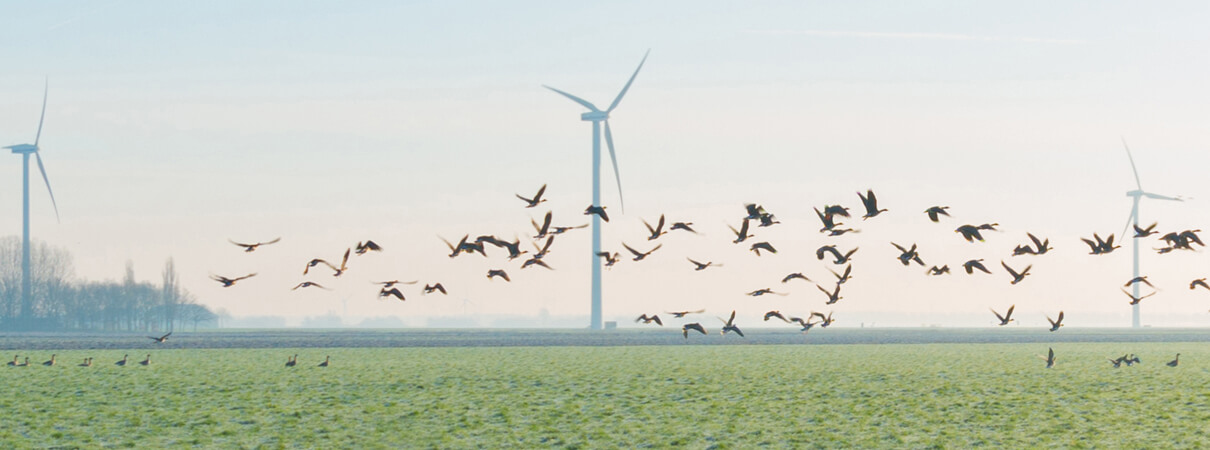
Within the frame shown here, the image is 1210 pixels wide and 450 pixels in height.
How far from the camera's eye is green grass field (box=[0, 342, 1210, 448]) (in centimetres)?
4066

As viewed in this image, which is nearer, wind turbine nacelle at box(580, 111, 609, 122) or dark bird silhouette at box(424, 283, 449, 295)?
dark bird silhouette at box(424, 283, 449, 295)

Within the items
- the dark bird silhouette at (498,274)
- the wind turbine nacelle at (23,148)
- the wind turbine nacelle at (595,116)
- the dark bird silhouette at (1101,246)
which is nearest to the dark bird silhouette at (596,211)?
the dark bird silhouette at (498,274)

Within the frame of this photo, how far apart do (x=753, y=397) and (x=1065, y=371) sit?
23.0m

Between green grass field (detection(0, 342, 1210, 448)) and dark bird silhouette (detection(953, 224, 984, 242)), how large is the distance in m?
10.6

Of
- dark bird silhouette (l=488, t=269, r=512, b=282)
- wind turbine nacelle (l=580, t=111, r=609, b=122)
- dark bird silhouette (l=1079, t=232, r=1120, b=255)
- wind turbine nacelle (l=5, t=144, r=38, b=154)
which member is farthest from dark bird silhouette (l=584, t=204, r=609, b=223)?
wind turbine nacelle (l=5, t=144, r=38, b=154)

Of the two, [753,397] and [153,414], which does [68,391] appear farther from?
[753,397]

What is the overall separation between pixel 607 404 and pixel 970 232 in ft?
70.8

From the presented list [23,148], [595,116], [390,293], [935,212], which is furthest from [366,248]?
[23,148]

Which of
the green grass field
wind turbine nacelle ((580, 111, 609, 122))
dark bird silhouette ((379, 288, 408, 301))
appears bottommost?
the green grass field

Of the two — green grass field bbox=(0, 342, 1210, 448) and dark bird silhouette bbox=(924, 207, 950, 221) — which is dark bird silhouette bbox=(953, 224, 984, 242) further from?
green grass field bbox=(0, 342, 1210, 448)

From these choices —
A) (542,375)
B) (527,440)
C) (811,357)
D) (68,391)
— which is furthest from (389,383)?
(811,357)

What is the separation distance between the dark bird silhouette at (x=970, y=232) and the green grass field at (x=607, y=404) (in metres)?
10.6

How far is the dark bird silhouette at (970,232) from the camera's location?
Answer: 30034 mm

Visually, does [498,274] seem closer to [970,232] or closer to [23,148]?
[970,232]
